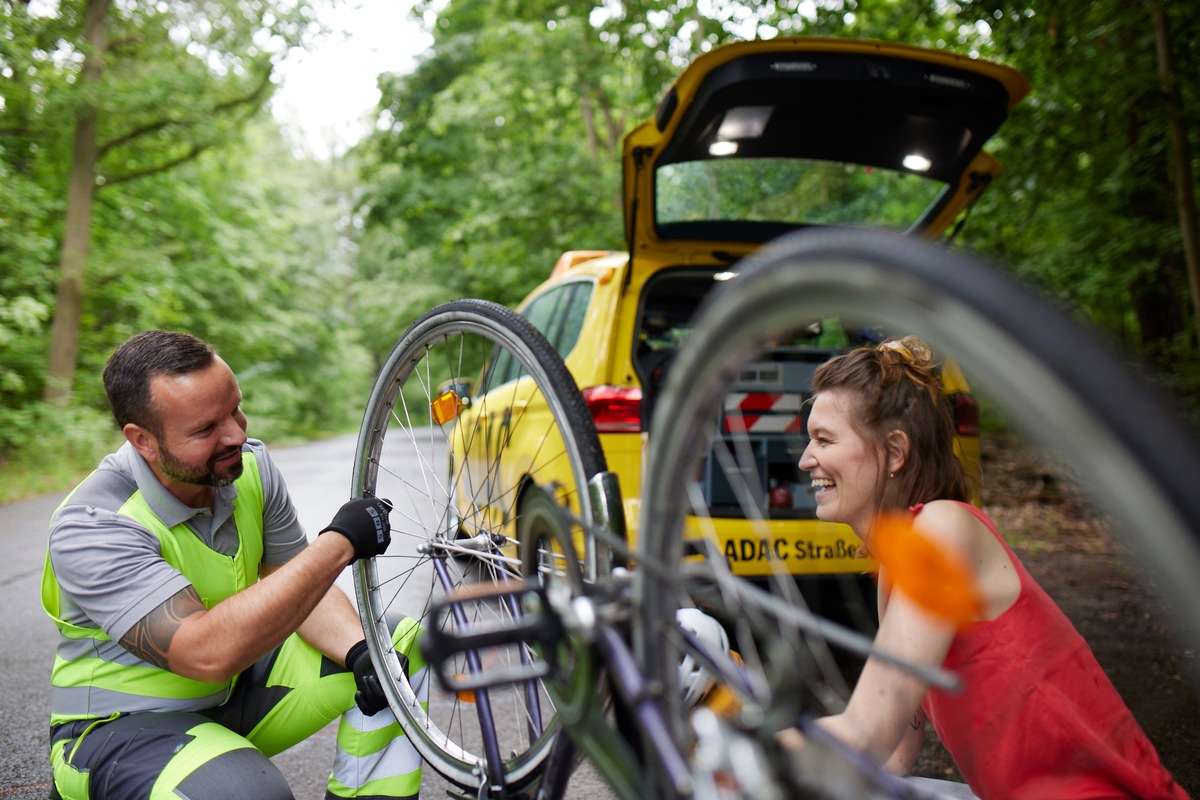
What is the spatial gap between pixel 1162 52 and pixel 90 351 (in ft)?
47.1

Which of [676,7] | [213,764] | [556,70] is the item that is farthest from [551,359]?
[556,70]

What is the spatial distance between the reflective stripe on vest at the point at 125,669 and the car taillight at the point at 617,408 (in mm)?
1614

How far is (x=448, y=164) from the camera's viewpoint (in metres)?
13.9

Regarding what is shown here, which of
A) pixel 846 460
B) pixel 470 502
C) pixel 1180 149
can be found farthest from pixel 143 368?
pixel 1180 149

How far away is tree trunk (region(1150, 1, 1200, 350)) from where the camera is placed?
4684 mm

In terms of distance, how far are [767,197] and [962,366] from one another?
10.3 feet

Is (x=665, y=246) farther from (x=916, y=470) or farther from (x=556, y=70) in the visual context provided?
(x=556, y=70)

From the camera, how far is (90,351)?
1353 centimetres

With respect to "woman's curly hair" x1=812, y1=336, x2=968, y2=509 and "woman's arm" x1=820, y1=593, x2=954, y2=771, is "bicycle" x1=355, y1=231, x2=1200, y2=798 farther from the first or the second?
"woman's curly hair" x1=812, y1=336, x2=968, y2=509

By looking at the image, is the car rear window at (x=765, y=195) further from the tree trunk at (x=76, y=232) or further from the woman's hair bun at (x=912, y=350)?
the tree trunk at (x=76, y=232)

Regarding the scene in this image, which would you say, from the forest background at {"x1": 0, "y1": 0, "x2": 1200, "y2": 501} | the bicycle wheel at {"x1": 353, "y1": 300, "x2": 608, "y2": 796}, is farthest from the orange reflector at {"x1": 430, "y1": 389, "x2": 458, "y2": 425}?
the forest background at {"x1": 0, "y1": 0, "x2": 1200, "y2": 501}

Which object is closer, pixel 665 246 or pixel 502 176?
pixel 665 246

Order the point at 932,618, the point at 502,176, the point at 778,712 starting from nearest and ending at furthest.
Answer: the point at 778,712 → the point at 932,618 → the point at 502,176

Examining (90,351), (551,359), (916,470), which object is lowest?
(90,351)
